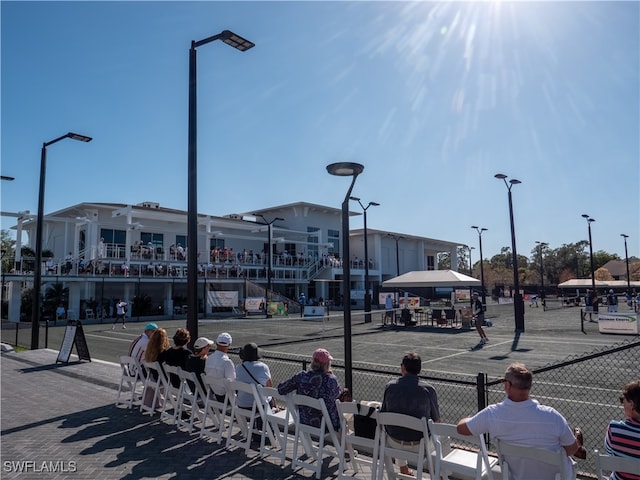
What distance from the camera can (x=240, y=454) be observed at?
204 inches

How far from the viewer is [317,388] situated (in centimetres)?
473

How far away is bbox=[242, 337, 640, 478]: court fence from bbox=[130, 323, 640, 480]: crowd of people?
758 mm

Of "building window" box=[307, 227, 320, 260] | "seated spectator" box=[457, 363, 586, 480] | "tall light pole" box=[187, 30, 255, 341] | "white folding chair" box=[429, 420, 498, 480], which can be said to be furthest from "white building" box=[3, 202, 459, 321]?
"seated spectator" box=[457, 363, 586, 480]

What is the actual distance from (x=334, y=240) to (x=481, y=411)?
50.3 metres

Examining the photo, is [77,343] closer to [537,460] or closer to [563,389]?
[563,389]

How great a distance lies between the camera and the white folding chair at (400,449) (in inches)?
141

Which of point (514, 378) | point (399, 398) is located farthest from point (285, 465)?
point (514, 378)

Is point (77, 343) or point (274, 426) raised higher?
point (77, 343)

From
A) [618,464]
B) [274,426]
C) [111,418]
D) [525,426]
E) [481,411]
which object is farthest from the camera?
[111,418]

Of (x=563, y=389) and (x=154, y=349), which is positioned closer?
(x=154, y=349)

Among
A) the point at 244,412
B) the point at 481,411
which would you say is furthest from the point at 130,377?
the point at 481,411

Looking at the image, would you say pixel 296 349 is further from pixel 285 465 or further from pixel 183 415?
pixel 285 465

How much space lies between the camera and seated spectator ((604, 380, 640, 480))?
296 cm

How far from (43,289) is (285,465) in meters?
33.8
